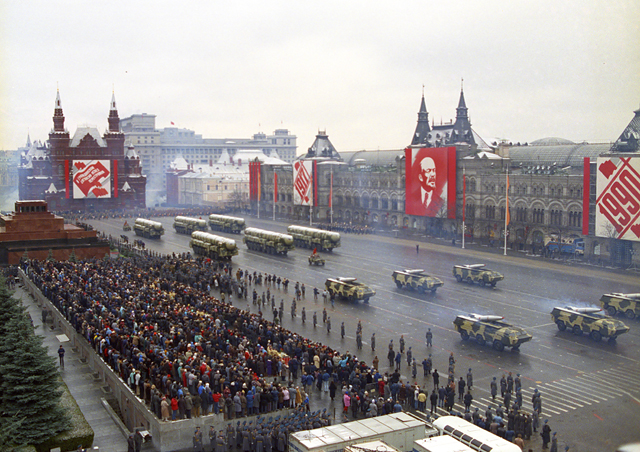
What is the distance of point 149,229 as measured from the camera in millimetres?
95688

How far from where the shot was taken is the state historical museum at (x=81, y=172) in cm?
13725

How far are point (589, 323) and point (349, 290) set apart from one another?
18.8 m

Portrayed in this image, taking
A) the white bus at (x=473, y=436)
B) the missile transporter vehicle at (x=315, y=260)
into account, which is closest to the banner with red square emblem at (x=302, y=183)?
the missile transporter vehicle at (x=315, y=260)

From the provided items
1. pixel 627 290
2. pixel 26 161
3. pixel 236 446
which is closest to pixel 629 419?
pixel 236 446

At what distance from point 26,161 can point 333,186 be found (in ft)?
253

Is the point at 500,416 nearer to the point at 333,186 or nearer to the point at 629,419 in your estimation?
the point at 629,419

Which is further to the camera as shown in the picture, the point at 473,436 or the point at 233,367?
the point at 233,367

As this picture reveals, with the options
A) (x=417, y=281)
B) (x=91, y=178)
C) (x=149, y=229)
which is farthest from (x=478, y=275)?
(x=91, y=178)

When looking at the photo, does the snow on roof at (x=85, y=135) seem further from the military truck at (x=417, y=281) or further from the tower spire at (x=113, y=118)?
the military truck at (x=417, y=281)

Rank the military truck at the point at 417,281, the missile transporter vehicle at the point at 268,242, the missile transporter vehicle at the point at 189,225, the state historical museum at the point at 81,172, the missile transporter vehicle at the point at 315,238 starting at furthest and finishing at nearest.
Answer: the state historical museum at the point at 81,172 → the missile transporter vehicle at the point at 189,225 → the missile transporter vehicle at the point at 315,238 → the missile transporter vehicle at the point at 268,242 → the military truck at the point at 417,281

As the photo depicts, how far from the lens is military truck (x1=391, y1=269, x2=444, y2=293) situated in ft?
182

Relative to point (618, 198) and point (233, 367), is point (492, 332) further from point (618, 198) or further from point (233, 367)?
point (618, 198)

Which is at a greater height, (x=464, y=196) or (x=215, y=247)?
(x=464, y=196)

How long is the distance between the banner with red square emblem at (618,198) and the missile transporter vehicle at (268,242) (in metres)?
35.6
